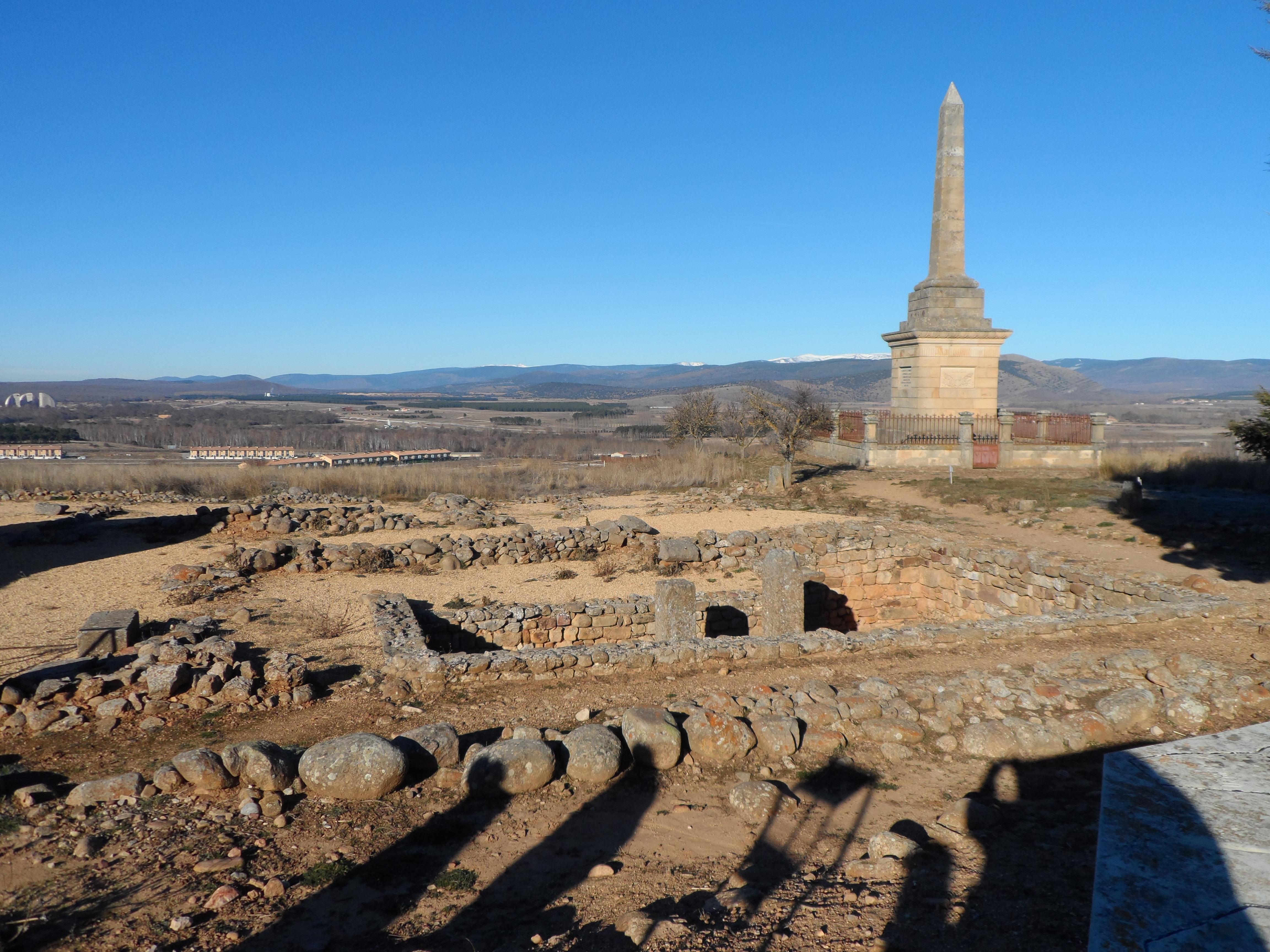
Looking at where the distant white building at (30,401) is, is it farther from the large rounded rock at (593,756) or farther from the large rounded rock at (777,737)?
the large rounded rock at (777,737)

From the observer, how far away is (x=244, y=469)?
977 inches

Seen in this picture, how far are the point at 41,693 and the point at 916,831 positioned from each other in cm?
690

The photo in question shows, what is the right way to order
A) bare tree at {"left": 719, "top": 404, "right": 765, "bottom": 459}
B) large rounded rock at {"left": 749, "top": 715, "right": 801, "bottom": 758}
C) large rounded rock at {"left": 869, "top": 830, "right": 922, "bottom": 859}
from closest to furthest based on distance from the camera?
1. large rounded rock at {"left": 869, "top": 830, "right": 922, "bottom": 859}
2. large rounded rock at {"left": 749, "top": 715, "right": 801, "bottom": 758}
3. bare tree at {"left": 719, "top": 404, "right": 765, "bottom": 459}

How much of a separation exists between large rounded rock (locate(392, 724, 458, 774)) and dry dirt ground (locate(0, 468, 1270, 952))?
18 centimetres

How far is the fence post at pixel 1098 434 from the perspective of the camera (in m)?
21.9

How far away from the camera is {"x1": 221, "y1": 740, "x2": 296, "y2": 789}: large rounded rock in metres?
4.86

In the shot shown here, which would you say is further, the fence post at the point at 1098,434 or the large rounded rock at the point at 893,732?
the fence post at the point at 1098,434

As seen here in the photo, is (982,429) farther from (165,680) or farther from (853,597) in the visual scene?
(165,680)

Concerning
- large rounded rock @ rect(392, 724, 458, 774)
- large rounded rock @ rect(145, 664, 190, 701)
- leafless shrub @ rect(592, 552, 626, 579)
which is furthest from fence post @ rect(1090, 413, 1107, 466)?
large rounded rock @ rect(145, 664, 190, 701)

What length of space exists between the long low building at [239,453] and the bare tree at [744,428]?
24.8 m

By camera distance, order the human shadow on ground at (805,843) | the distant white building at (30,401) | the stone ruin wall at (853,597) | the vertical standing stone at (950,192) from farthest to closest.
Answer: the distant white building at (30,401)
the vertical standing stone at (950,192)
the stone ruin wall at (853,597)
the human shadow on ground at (805,843)

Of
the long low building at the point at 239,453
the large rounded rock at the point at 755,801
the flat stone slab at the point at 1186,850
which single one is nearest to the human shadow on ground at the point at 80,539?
the large rounded rock at the point at 755,801

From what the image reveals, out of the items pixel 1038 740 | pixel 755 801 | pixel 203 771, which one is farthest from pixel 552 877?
pixel 1038 740

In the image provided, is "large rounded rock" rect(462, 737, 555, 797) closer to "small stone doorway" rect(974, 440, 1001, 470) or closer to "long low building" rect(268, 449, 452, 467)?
"small stone doorway" rect(974, 440, 1001, 470)
